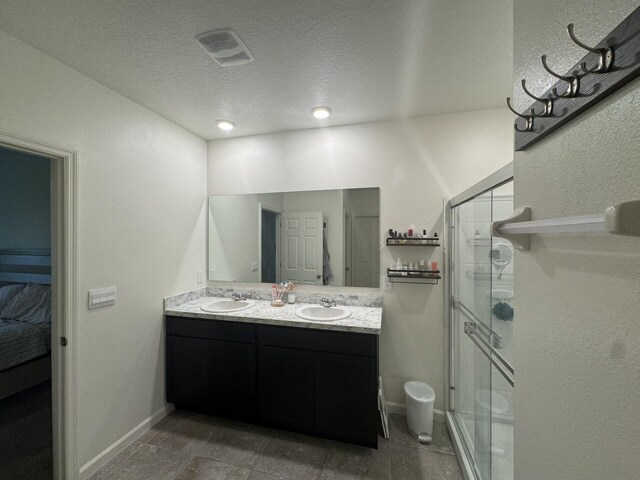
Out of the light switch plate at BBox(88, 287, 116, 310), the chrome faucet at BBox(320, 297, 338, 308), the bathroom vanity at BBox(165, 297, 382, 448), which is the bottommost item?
the bathroom vanity at BBox(165, 297, 382, 448)

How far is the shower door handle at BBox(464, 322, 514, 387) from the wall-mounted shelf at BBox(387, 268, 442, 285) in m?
0.43

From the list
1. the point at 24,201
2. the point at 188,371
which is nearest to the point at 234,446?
the point at 188,371

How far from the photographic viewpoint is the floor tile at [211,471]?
5.43 ft

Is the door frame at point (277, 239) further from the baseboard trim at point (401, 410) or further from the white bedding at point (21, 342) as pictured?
the white bedding at point (21, 342)

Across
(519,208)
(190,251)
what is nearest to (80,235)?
(190,251)

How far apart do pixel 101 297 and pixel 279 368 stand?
51.2 inches

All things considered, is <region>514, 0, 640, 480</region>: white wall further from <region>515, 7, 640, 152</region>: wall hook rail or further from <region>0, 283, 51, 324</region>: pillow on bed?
<region>0, 283, 51, 324</region>: pillow on bed

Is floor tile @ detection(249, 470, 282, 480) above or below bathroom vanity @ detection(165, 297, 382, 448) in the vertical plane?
below

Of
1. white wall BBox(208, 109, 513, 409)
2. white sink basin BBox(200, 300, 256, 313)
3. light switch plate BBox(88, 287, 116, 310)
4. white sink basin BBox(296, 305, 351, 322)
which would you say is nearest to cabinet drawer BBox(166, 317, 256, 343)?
white sink basin BBox(200, 300, 256, 313)

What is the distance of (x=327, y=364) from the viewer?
1.89m

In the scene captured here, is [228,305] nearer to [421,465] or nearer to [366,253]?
[366,253]

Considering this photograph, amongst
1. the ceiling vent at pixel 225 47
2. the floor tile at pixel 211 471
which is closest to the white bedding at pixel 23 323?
the floor tile at pixel 211 471

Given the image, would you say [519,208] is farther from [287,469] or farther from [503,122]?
[287,469]

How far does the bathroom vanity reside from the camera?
1.83 meters
